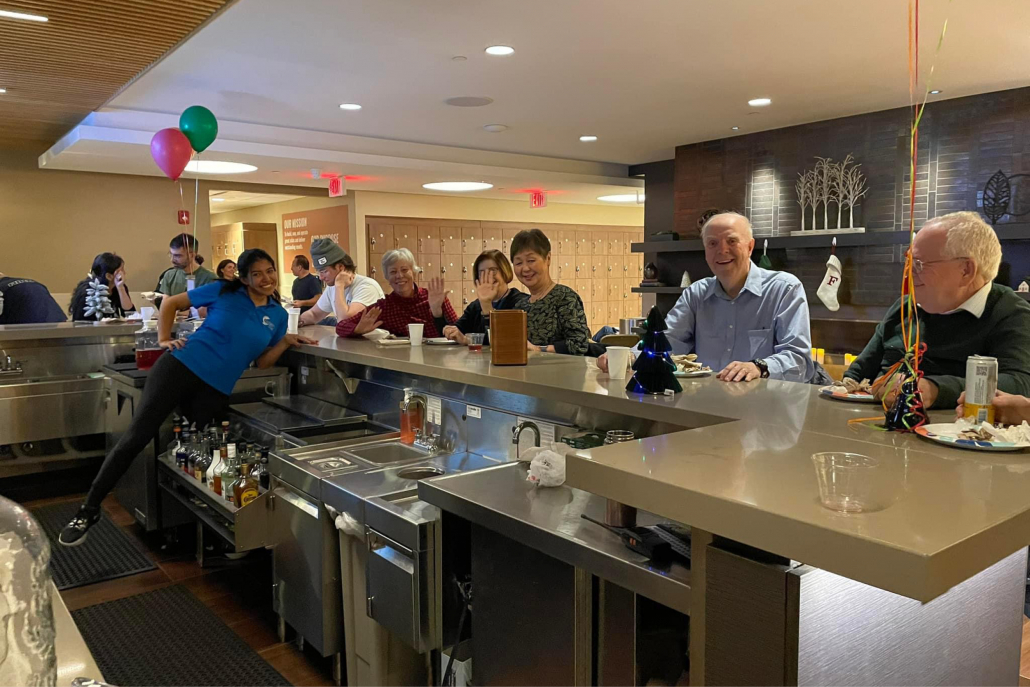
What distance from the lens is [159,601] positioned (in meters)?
3.33

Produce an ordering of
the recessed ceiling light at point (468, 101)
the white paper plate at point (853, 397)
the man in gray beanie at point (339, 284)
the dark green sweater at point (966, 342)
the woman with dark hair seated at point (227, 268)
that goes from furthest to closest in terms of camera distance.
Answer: the woman with dark hair seated at point (227, 268), the recessed ceiling light at point (468, 101), the man in gray beanie at point (339, 284), the white paper plate at point (853, 397), the dark green sweater at point (966, 342)

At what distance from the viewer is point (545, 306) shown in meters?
3.62

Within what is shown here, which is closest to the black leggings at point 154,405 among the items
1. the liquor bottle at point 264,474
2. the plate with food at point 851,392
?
the liquor bottle at point 264,474

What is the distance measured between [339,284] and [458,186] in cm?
535

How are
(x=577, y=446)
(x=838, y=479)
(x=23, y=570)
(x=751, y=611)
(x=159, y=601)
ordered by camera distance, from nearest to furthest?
1. (x=23, y=570)
2. (x=838, y=479)
3. (x=751, y=611)
4. (x=577, y=446)
5. (x=159, y=601)

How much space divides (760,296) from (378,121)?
475 cm

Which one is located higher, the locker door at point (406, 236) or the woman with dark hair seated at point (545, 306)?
the locker door at point (406, 236)

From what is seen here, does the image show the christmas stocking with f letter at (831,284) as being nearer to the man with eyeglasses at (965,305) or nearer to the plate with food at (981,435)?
the man with eyeglasses at (965,305)

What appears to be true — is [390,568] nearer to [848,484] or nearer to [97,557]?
[848,484]

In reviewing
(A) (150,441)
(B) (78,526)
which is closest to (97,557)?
(B) (78,526)

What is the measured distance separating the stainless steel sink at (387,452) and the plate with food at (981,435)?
5.96 ft

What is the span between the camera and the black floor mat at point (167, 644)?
2.70 metres

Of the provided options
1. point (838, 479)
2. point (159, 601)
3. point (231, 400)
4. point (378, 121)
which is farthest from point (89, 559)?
point (378, 121)

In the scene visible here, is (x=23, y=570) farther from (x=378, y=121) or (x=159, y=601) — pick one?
(x=378, y=121)
